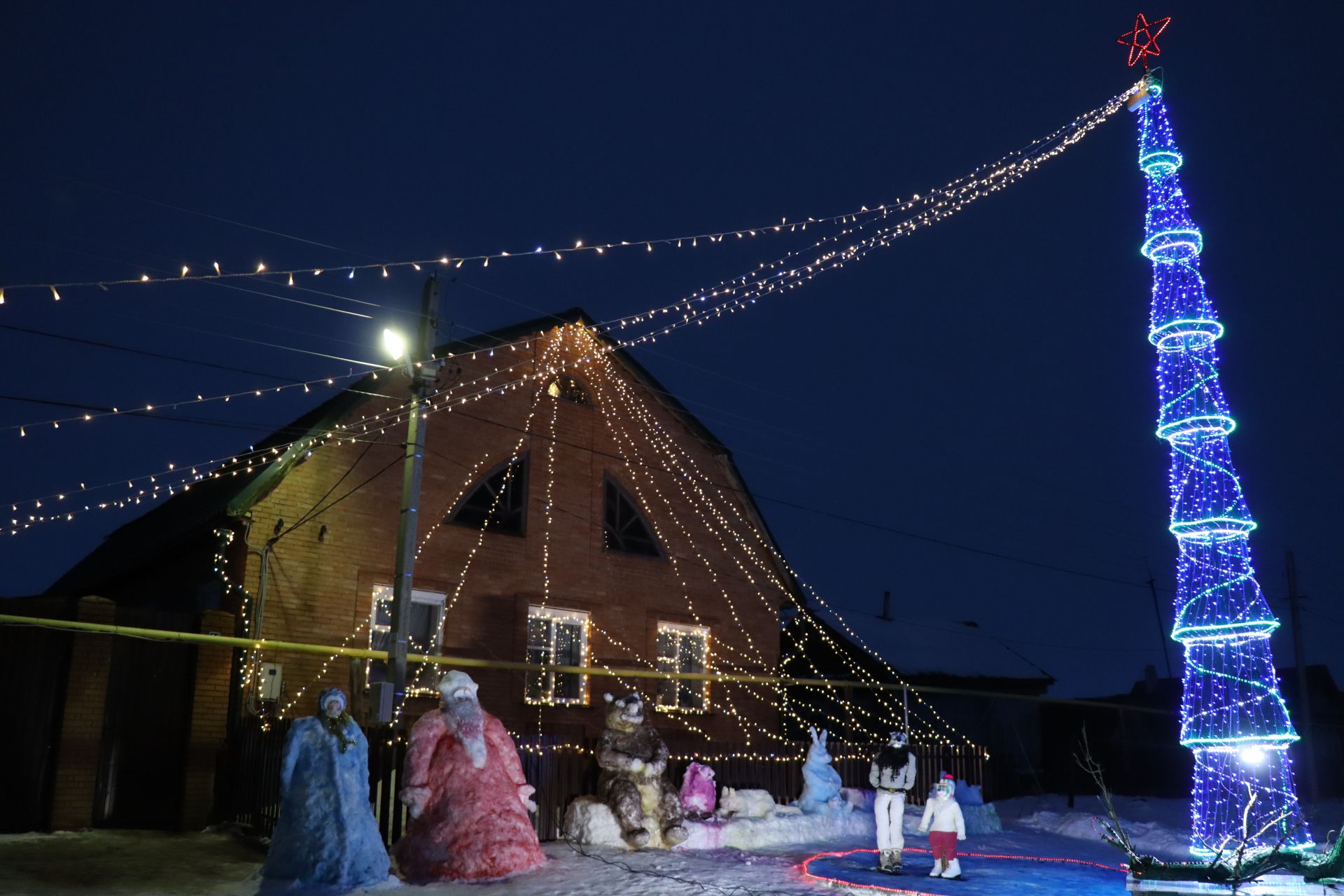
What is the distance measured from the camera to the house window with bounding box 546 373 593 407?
18.3 meters

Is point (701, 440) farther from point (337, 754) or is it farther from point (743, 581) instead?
point (337, 754)

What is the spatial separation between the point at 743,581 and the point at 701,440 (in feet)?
9.03

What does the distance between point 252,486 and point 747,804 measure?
762 cm

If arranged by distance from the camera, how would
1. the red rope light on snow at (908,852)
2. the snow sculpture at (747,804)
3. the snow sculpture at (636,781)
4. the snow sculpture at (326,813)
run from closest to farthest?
the snow sculpture at (326,813) < the red rope light on snow at (908,852) < the snow sculpture at (636,781) < the snow sculpture at (747,804)

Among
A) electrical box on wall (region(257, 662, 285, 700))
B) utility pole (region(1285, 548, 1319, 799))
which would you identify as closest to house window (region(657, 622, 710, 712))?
electrical box on wall (region(257, 662, 285, 700))

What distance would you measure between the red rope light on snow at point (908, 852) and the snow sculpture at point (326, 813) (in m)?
4.05

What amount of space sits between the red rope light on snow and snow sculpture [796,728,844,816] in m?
1.08

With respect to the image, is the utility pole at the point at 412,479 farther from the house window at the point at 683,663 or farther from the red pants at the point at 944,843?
the house window at the point at 683,663

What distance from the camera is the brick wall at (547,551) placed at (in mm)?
15016

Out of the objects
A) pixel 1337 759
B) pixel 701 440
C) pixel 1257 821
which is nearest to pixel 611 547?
pixel 701 440

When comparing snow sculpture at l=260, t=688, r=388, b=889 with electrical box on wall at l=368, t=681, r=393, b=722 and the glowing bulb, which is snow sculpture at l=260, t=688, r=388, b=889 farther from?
the glowing bulb

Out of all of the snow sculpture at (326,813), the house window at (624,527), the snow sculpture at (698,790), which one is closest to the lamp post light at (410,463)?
the snow sculpture at (326,813)

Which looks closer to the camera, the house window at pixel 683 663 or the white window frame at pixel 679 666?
the white window frame at pixel 679 666

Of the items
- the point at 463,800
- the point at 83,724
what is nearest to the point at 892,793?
the point at 463,800
